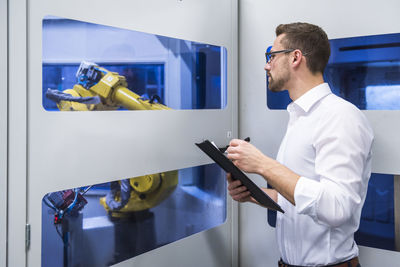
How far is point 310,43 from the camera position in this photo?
137 centimetres

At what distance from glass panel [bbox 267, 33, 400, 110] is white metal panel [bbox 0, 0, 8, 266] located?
49.0 inches

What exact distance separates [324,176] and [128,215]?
751 millimetres

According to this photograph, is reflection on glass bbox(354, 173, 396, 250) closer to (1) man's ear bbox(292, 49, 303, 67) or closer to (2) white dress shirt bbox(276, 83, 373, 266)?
(2) white dress shirt bbox(276, 83, 373, 266)

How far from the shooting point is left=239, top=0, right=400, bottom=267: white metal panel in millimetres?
1498

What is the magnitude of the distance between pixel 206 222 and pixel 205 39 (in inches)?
34.0

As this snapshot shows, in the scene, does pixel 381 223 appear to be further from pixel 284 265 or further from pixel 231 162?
pixel 231 162

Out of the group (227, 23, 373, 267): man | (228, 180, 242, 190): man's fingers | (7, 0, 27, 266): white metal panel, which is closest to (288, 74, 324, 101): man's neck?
(227, 23, 373, 267): man

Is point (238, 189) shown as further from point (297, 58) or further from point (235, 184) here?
point (297, 58)

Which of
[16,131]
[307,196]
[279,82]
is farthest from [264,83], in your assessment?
[16,131]

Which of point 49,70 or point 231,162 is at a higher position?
point 49,70

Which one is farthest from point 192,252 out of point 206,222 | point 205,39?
point 205,39

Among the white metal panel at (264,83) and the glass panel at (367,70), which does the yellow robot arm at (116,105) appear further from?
the glass panel at (367,70)

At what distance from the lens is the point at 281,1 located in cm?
177

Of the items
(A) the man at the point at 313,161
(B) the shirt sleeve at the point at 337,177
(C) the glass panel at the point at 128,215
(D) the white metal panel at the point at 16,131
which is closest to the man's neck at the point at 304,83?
(A) the man at the point at 313,161
